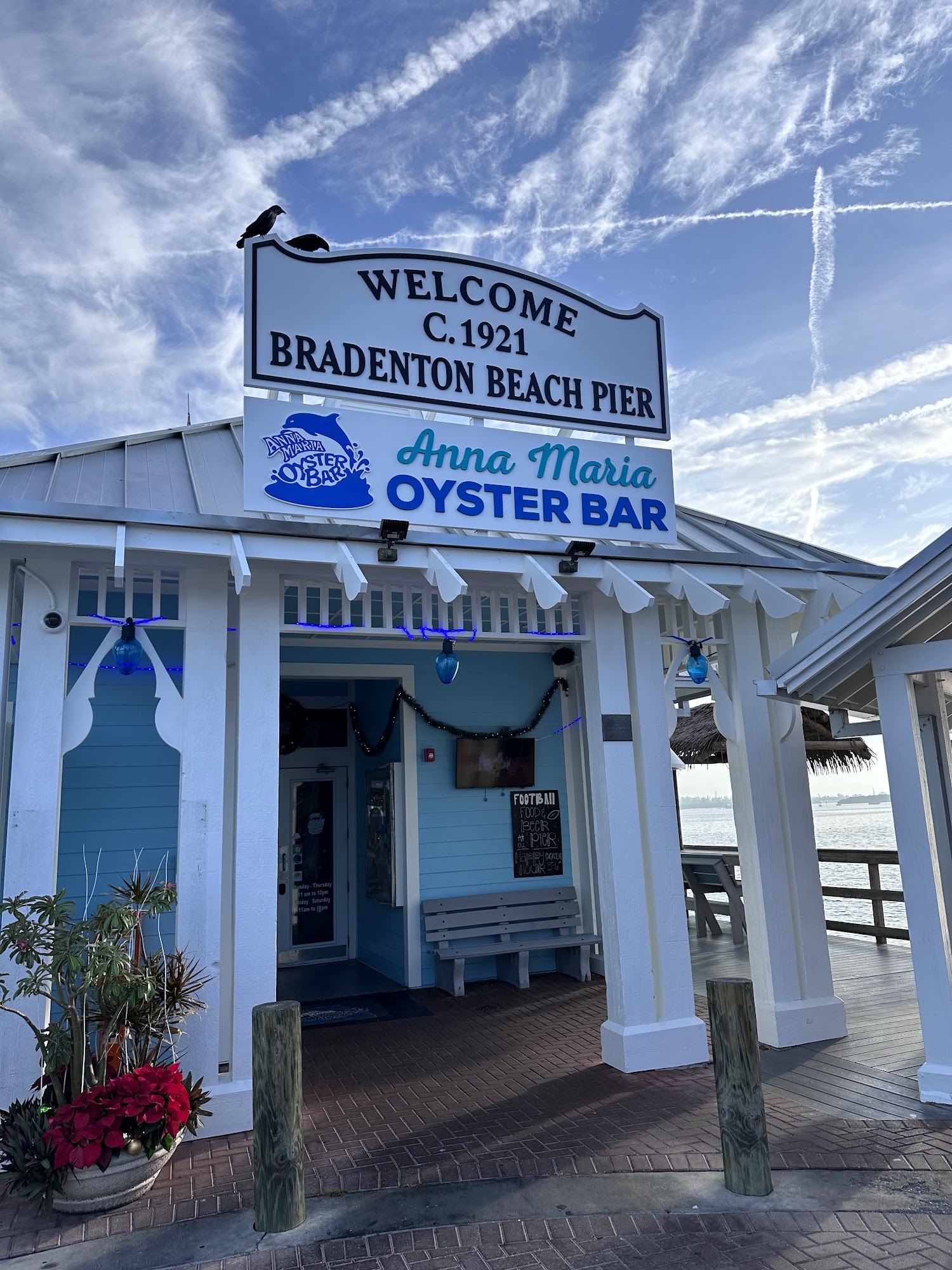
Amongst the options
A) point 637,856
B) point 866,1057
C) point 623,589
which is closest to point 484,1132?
point 637,856

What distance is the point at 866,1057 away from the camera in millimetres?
5273

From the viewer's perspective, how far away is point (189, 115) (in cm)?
637

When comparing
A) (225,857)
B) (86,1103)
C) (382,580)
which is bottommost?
(86,1103)

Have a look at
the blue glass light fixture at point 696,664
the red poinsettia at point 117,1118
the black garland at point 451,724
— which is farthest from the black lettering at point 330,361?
the red poinsettia at point 117,1118

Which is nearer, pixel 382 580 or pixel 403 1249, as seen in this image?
pixel 403 1249

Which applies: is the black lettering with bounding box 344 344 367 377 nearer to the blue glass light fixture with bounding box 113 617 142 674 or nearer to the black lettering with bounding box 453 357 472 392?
the black lettering with bounding box 453 357 472 392

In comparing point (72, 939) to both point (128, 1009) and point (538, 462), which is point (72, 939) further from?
point (538, 462)

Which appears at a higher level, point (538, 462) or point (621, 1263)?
point (538, 462)

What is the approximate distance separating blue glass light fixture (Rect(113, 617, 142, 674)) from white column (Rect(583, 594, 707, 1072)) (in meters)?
3.03

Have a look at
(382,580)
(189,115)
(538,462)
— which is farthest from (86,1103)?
(189,115)

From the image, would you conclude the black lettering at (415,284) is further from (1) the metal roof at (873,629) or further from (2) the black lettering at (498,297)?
(1) the metal roof at (873,629)

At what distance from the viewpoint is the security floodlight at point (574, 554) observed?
5.32 m

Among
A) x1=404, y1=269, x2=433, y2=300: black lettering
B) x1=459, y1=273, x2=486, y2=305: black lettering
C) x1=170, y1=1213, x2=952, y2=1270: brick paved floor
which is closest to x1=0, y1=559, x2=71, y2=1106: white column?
x1=170, y1=1213, x2=952, y2=1270: brick paved floor

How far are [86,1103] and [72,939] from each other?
71 centimetres
